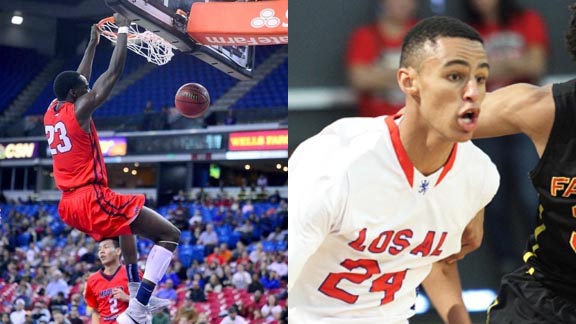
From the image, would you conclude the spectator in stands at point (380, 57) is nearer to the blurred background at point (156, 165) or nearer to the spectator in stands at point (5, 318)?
the blurred background at point (156, 165)

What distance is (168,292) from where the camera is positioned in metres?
4.14

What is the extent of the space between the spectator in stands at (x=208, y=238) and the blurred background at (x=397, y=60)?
1.70 meters

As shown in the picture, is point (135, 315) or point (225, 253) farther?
point (225, 253)

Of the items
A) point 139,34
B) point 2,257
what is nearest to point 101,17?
point 139,34

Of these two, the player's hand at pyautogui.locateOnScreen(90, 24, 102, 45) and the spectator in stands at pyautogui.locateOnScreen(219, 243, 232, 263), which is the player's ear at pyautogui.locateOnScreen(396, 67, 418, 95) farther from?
the spectator in stands at pyautogui.locateOnScreen(219, 243, 232, 263)

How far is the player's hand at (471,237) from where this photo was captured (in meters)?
2.69

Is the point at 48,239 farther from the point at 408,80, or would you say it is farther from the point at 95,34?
the point at 408,80

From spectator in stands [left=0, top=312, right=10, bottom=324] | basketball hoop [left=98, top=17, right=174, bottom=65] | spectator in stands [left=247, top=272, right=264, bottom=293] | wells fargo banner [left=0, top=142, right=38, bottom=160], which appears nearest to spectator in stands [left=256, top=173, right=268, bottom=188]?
spectator in stands [left=247, top=272, right=264, bottom=293]

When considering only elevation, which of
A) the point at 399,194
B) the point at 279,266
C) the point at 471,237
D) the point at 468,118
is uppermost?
the point at 468,118

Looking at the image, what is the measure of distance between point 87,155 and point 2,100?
2.85 feet

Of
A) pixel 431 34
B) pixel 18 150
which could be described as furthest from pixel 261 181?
pixel 431 34

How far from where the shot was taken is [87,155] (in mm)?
4059

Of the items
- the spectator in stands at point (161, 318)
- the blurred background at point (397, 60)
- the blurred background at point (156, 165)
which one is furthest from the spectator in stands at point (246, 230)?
the blurred background at point (397, 60)

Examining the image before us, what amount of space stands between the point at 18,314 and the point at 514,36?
3.42 m
